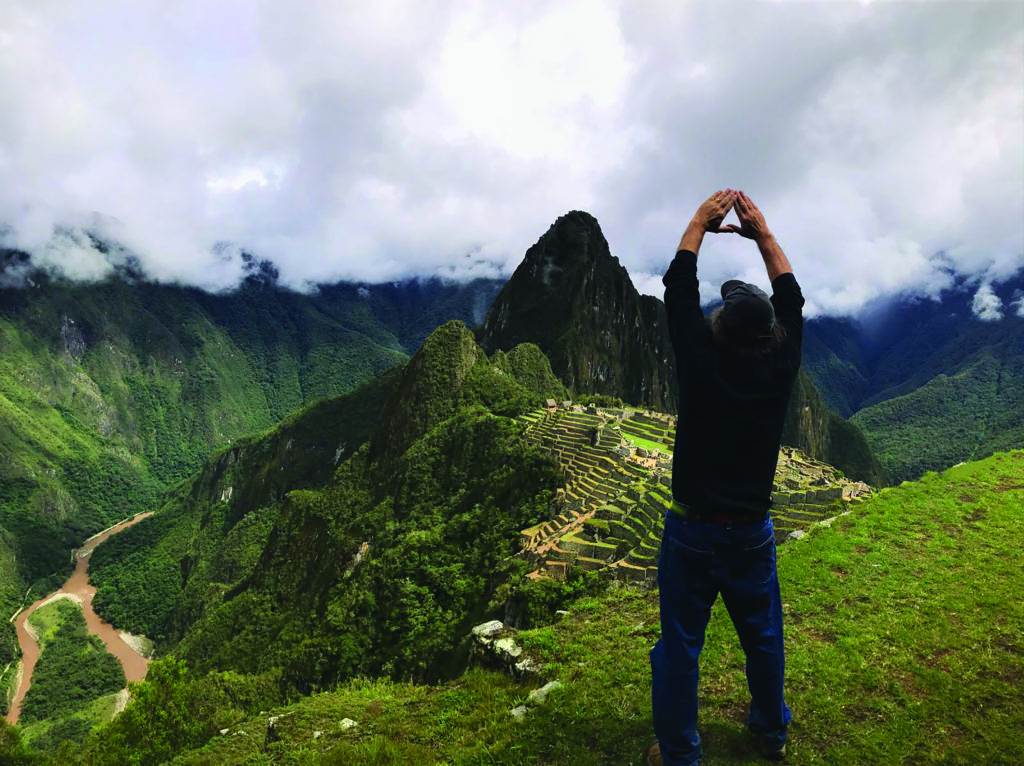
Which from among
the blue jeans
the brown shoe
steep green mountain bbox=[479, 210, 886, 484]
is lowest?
the brown shoe

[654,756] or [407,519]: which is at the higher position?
[654,756]

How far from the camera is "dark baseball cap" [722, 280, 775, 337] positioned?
3477 millimetres

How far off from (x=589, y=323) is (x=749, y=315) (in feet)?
376

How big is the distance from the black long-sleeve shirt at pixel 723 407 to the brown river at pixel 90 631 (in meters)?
74.6

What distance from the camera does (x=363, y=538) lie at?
50750mm

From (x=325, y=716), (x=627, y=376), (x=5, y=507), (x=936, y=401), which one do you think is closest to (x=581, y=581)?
(x=325, y=716)

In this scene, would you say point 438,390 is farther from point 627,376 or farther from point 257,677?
point 627,376

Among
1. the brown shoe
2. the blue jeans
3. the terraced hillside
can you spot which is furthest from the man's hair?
the terraced hillside

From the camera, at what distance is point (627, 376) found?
126 m

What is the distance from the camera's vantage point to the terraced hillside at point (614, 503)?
15.0 m

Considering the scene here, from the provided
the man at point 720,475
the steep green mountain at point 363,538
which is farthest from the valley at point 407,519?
the man at point 720,475

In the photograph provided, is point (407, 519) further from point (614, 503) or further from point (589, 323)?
point (589, 323)

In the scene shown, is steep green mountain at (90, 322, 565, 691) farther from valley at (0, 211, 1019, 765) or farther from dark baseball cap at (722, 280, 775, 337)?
dark baseball cap at (722, 280, 775, 337)

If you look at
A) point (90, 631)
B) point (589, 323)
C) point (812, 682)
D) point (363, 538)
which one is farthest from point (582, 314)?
point (812, 682)
